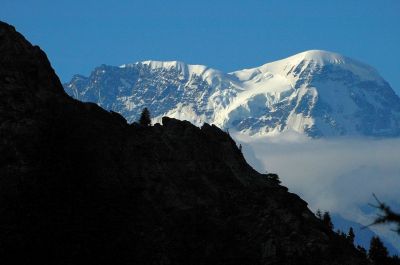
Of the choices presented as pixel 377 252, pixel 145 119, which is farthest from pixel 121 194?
pixel 377 252

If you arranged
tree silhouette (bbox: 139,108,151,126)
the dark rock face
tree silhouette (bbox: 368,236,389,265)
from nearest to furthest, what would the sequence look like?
the dark rock face → tree silhouette (bbox: 368,236,389,265) → tree silhouette (bbox: 139,108,151,126)

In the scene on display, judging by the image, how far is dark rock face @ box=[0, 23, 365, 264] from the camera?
287 feet

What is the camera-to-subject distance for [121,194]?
96.3 metres

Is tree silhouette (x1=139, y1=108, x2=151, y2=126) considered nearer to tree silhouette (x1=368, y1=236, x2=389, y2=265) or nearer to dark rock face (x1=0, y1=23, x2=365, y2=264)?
dark rock face (x1=0, y1=23, x2=365, y2=264)

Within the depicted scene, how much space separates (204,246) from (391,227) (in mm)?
50154

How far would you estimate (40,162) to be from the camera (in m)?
92.1

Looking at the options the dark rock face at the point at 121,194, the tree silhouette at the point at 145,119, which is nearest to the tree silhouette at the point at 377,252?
the dark rock face at the point at 121,194

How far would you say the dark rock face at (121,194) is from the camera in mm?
87562

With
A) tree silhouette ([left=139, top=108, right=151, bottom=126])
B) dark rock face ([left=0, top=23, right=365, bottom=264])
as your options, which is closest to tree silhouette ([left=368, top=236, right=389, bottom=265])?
dark rock face ([left=0, top=23, right=365, bottom=264])

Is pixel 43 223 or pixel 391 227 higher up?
pixel 43 223

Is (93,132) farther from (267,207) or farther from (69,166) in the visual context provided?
(267,207)

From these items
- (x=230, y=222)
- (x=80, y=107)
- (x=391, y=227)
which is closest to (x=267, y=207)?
(x=230, y=222)

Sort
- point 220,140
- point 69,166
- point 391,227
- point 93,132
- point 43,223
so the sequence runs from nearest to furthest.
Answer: point 391,227
point 43,223
point 69,166
point 93,132
point 220,140

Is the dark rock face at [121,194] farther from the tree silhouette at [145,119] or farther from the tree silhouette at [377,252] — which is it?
the tree silhouette at [377,252]
